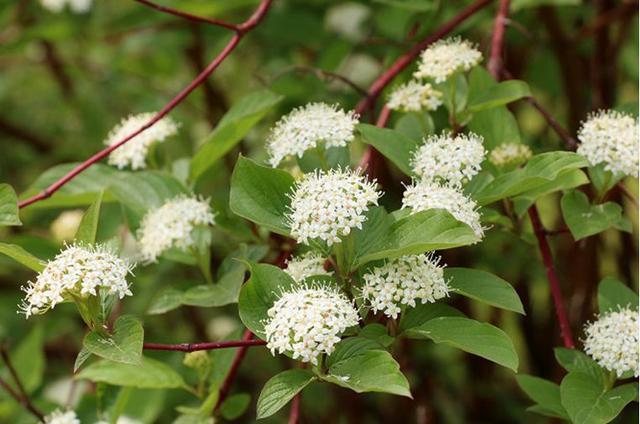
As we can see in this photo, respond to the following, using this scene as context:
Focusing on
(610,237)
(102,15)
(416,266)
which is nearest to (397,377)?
(416,266)

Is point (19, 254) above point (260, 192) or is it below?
below

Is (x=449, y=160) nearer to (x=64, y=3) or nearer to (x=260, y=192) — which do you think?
(x=260, y=192)

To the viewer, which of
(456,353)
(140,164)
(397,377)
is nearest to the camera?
(397,377)

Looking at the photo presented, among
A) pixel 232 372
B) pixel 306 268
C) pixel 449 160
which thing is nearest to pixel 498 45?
pixel 449 160

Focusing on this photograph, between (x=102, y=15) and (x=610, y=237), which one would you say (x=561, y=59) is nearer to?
(x=610, y=237)

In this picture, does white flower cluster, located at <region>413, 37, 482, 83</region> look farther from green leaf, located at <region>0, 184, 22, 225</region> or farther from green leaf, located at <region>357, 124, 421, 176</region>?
green leaf, located at <region>0, 184, 22, 225</region>

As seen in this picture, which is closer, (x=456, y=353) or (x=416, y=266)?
(x=416, y=266)

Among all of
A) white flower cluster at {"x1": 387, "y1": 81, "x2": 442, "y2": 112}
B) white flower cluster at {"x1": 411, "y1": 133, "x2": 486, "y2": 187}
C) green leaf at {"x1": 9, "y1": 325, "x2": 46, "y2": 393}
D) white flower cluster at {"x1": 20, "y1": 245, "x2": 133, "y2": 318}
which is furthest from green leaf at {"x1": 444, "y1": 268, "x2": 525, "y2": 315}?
green leaf at {"x1": 9, "y1": 325, "x2": 46, "y2": 393}
